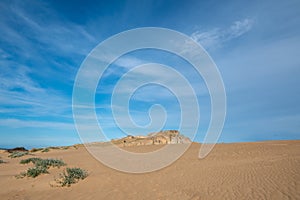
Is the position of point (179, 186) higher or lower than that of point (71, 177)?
lower

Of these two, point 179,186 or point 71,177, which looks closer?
point 179,186

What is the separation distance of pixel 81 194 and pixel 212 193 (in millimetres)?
5002

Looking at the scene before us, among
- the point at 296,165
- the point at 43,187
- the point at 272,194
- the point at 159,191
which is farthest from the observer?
the point at 296,165

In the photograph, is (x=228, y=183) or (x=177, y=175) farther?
(x=177, y=175)

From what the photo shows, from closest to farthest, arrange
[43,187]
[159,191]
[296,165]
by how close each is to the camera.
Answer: [159,191] < [43,187] < [296,165]

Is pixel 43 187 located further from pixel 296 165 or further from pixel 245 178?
pixel 296 165

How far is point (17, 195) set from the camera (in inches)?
311

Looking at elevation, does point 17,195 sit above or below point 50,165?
below

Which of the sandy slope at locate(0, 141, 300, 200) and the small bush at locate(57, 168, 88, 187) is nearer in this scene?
the sandy slope at locate(0, 141, 300, 200)

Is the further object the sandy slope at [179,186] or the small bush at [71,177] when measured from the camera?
the small bush at [71,177]

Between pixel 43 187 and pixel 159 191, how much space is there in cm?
499

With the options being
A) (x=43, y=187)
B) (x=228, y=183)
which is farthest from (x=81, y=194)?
(x=228, y=183)

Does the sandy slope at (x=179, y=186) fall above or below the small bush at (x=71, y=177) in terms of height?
below

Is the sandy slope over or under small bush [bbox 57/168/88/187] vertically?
Result: under
